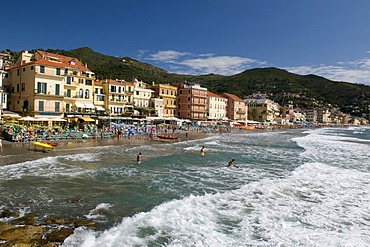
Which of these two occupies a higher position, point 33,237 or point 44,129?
point 44,129

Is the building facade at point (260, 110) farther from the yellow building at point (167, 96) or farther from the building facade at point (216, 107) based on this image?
the yellow building at point (167, 96)

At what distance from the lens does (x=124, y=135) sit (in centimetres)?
4159

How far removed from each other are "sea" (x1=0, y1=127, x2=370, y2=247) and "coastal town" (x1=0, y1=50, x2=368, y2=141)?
52.1 ft

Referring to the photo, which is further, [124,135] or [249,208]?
[124,135]

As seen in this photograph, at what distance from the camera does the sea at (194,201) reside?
9.68m

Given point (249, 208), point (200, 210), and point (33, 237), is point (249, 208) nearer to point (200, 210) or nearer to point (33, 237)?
point (200, 210)

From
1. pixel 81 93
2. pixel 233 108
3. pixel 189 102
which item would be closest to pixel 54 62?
pixel 81 93

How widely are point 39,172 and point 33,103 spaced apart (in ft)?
77.0

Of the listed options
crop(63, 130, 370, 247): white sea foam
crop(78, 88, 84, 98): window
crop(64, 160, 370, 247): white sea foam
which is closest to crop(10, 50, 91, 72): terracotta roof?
crop(78, 88, 84, 98): window

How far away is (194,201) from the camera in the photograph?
1325 centimetres

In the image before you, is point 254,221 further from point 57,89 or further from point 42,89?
point 57,89

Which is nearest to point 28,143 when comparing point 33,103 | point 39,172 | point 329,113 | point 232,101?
point 33,103

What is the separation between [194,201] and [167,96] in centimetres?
5738

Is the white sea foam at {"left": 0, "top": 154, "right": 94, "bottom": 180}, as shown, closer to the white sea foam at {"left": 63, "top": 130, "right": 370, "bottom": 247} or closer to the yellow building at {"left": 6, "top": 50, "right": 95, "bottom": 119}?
the white sea foam at {"left": 63, "top": 130, "right": 370, "bottom": 247}
